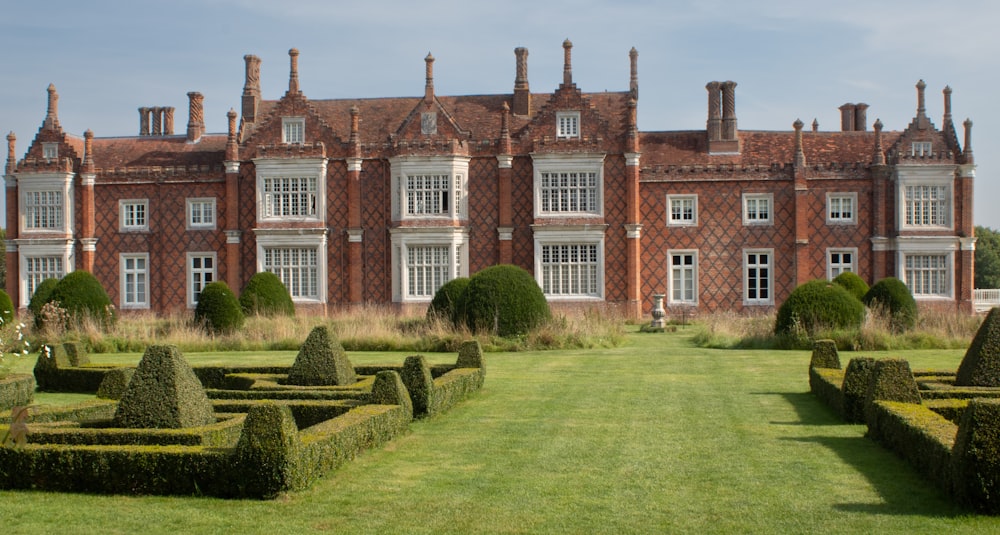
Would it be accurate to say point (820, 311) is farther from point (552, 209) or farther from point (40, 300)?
point (40, 300)

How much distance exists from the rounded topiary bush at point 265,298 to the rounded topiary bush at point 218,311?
3.21 meters

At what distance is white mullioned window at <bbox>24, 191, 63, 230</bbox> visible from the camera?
39969 mm

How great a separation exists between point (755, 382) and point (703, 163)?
21.9m

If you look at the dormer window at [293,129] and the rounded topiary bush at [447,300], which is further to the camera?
the dormer window at [293,129]

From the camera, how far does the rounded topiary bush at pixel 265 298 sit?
32.2m

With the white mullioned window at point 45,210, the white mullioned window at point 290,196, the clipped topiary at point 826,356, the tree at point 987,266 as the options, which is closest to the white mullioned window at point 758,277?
the white mullioned window at point 290,196

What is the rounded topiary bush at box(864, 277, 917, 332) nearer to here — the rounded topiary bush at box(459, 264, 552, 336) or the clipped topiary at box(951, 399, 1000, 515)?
the rounded topiary bush at box(459, 264, 552, 336)

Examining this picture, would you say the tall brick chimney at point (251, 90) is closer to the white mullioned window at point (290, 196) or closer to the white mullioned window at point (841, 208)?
the white mullioned window at point (290, 196)

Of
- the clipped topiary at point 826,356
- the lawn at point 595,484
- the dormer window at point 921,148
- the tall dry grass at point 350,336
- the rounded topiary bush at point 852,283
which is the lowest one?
the lawn at point 595,484

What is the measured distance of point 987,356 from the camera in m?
13.3

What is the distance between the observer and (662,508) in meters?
8.84

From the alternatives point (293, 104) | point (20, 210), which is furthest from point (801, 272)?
point (20, 210)

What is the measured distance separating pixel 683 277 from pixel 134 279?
2044 cm

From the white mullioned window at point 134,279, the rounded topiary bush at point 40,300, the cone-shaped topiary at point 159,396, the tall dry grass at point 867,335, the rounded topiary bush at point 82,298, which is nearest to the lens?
the cone-shaped topiary at point 159,396
